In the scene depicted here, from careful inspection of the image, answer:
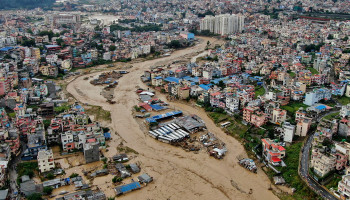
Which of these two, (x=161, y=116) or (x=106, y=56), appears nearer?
(x=161, y=116)

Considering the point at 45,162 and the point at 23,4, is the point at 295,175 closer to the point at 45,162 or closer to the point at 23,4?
the point at 45,162

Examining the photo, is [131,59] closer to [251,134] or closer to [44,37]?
[44,37]

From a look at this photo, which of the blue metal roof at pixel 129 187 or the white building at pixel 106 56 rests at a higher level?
the white building at pixel 106 56

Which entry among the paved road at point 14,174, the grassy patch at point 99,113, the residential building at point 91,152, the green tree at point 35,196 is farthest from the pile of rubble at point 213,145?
the paved road at point 14,174

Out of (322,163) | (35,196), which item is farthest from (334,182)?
(35,196)

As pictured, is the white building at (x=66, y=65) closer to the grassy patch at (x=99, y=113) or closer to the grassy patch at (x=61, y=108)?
the grassy patch at (x=61, y=108)

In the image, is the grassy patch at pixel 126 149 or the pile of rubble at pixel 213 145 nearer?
the pile of rubble at pixel 213 145

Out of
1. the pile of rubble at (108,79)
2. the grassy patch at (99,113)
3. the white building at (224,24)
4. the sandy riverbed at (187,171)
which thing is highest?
the white building at (224,24)
